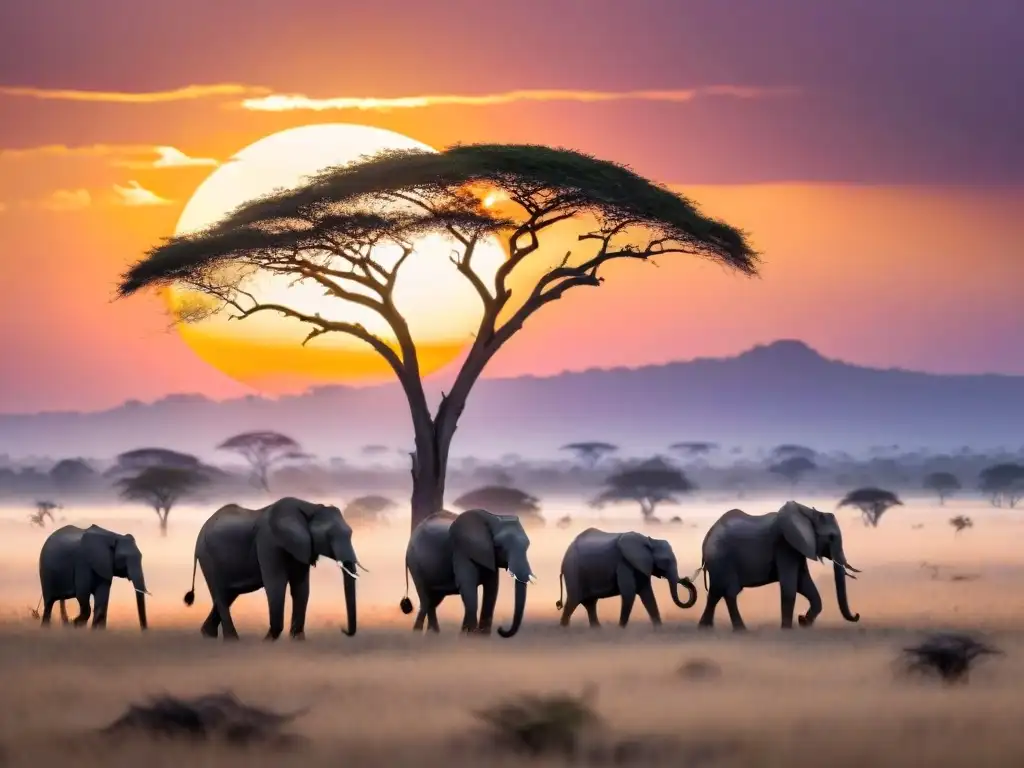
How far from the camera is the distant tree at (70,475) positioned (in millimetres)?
118875

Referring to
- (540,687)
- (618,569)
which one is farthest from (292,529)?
(540,687)

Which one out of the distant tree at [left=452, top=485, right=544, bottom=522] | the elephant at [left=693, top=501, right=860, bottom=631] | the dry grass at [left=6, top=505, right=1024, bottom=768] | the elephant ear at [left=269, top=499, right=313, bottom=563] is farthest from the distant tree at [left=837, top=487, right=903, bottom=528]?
the elephant ear at [left=269, top=499, right=313, bottom=563]

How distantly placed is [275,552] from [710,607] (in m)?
6.45

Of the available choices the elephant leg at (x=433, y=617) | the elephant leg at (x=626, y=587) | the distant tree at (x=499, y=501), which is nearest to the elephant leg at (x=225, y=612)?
the elephant leg at (x=433, y=617)

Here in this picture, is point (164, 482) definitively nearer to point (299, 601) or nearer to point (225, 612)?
point (225, 612)

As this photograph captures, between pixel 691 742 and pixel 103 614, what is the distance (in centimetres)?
1318

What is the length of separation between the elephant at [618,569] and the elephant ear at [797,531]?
1.56 metres

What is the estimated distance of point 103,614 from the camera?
27906 millimetres

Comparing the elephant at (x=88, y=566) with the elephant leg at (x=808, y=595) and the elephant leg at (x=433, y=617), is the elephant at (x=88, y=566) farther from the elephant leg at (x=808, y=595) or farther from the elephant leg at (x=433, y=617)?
the elephant leg at (x=808, y=595)

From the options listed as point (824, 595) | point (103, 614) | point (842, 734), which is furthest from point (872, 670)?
point (824, 595)

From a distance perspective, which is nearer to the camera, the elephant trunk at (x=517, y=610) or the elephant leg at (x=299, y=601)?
the elephant trunk at (x=517, y=610)

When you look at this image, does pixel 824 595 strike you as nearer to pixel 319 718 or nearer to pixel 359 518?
pixel 319 718

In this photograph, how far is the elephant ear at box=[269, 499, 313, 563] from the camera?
83.6ft

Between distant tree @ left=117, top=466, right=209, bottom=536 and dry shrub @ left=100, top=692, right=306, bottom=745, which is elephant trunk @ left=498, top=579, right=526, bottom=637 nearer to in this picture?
dry shrub @ left=100, top=692, right=306, bottom=745
